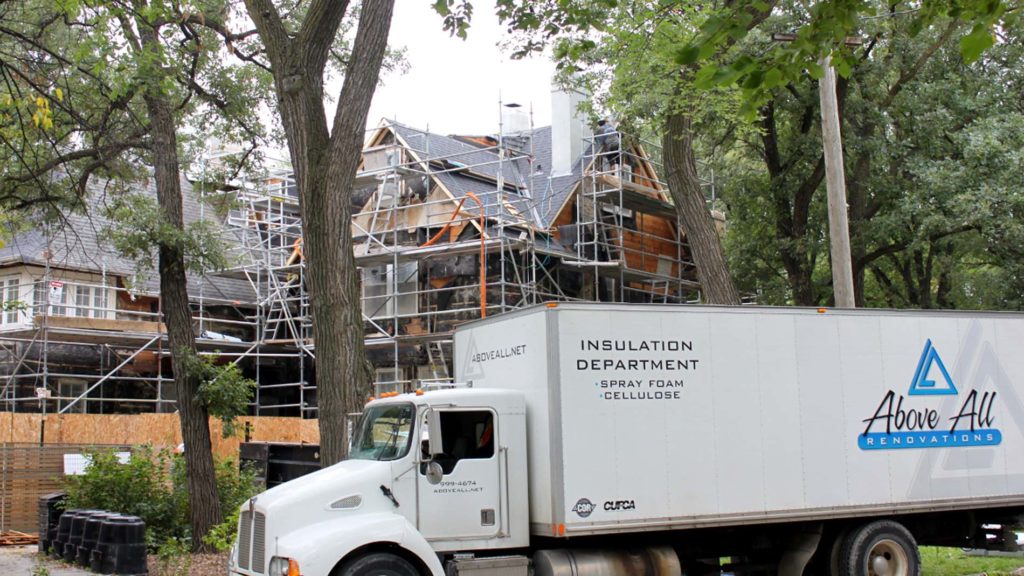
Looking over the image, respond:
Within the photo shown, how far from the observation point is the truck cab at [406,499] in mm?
10578

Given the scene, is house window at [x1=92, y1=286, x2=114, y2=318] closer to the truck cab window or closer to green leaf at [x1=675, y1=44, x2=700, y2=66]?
the truck cab window

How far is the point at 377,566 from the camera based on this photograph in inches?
417

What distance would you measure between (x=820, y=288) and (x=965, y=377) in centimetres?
1985

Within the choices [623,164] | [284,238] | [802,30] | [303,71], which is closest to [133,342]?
[284,238]

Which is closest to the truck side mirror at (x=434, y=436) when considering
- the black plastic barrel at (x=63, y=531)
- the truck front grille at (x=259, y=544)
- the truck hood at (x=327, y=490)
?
the truck hood at (x=327, y=490)

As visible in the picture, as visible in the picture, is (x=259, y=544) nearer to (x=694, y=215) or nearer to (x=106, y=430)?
(x=694, y=215)

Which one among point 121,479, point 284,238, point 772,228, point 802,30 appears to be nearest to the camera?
point 802,30

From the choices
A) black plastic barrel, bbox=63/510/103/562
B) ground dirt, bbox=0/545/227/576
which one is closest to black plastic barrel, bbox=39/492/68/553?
ground dirt, bbox=0/545/227/576

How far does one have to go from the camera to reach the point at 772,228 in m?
31.1

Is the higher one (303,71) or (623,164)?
(623,164)

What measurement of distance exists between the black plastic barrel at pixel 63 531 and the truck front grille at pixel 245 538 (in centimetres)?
638

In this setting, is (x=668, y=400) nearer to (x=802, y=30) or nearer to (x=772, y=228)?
(x=802, y=30)

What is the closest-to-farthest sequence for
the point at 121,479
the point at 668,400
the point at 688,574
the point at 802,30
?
the point at 802,30 → the point at 668,400 → the point at 688,574 → the point at 121,479

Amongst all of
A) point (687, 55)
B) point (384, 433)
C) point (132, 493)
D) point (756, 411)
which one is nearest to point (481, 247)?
point (132, 493)
